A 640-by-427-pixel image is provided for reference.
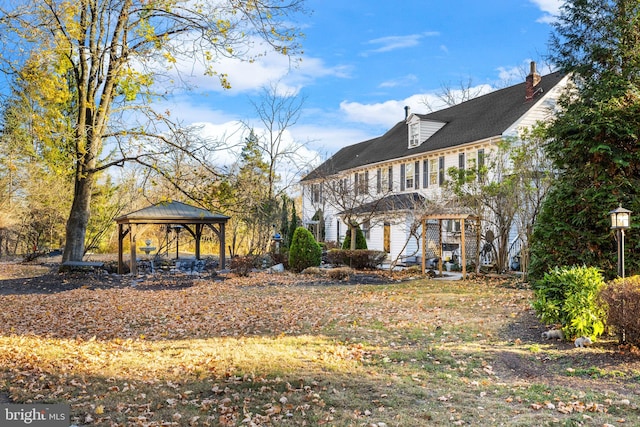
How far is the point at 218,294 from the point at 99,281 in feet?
16.2

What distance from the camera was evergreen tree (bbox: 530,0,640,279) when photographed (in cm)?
1021

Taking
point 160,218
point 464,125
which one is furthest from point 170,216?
point 464,125

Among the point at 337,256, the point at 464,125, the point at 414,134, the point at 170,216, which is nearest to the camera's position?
the point at 170,216

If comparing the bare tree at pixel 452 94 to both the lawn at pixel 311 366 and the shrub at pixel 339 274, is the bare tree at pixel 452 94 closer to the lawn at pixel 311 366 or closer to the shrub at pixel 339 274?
the shrub at pixel 339 274

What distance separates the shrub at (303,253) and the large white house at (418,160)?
204cm

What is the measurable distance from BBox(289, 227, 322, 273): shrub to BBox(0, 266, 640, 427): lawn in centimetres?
811

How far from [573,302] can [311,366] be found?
3906 mm

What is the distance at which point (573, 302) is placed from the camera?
7.33 metres

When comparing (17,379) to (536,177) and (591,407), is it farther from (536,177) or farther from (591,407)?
(536,177)

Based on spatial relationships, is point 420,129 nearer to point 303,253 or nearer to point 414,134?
point 414,134

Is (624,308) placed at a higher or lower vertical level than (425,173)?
lower

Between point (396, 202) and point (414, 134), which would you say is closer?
point (396, 202)

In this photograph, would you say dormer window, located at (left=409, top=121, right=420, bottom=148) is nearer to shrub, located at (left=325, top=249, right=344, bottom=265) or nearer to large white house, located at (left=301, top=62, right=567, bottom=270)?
large white house, located at (left=301, top=62, right=567, bottom=270)

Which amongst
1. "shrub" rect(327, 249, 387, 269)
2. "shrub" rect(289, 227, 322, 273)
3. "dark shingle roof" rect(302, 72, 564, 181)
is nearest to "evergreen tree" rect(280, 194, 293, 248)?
"dark shingle roof" rect(302, 72, 564, 181)
